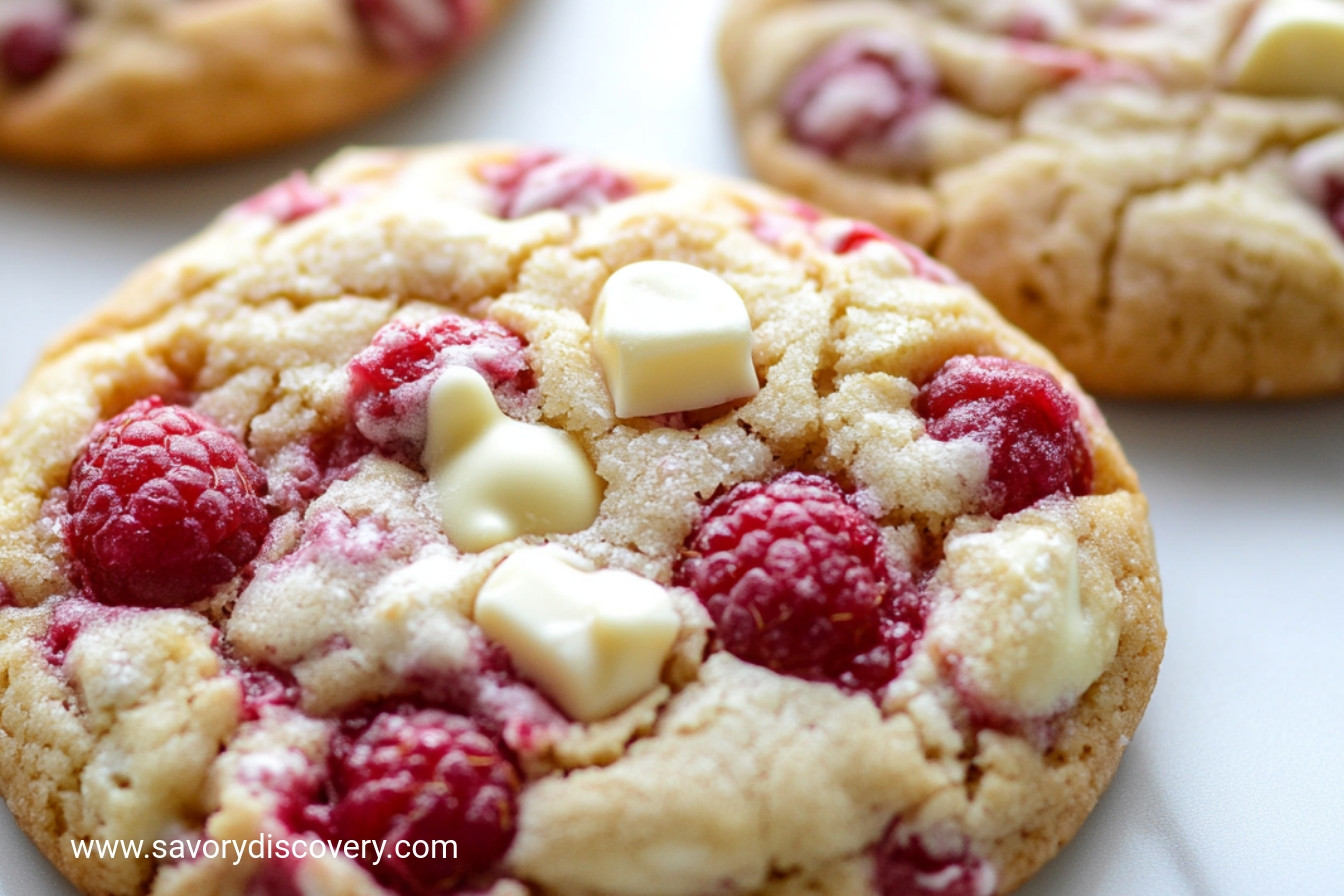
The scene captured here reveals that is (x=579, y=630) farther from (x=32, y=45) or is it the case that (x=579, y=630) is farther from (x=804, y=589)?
(x=32, y=45)

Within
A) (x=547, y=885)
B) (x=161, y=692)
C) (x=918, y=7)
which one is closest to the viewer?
(x=547, y=885)

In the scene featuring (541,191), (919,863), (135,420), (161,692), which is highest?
(541,191)

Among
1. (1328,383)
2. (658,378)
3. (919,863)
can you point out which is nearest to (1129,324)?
(1328,383)

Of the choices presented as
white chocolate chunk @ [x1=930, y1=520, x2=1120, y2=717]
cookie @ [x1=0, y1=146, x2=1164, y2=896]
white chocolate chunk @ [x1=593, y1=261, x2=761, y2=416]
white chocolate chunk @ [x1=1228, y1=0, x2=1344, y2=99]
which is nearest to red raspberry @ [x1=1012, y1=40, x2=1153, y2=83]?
white chocolate chunk @ [x1=1228, y1=0, x2=1344, y2=99]

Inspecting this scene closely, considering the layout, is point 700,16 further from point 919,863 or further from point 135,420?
point 919,863

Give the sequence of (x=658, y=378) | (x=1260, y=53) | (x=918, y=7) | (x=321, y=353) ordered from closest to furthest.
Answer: (x=658, y=378)
(x=321, y=353)
(x=1260, y=53)
(x=918, y=7)

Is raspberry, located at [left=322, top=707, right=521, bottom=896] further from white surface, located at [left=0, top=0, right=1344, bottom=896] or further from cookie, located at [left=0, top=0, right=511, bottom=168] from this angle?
cookie, located at [left=0, top=0, right=511, bottom=168]

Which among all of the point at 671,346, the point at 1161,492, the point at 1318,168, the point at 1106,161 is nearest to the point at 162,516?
the point at 671,346
